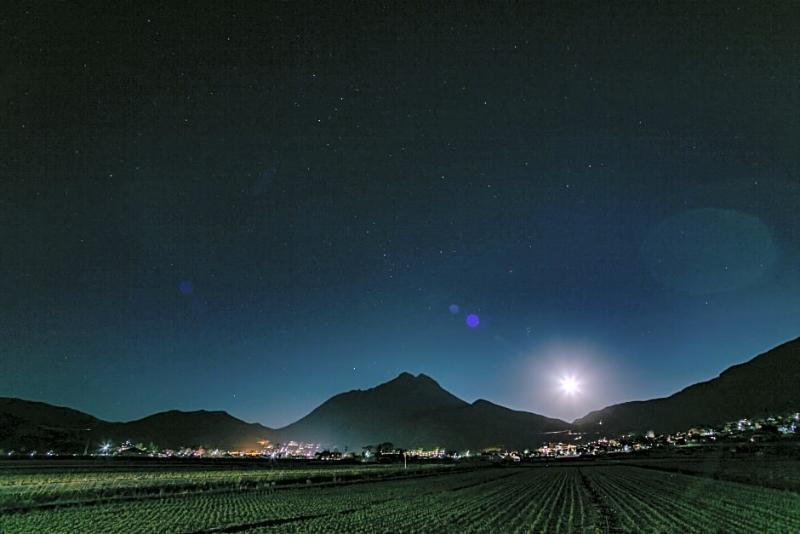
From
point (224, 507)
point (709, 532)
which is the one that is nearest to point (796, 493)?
point (709, 532)

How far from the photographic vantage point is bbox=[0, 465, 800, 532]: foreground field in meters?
26.7

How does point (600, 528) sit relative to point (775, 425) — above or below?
below

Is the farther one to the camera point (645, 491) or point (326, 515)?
point (645, 491)

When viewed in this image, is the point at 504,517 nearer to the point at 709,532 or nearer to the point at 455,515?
the point at 455,515

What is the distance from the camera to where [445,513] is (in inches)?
1275

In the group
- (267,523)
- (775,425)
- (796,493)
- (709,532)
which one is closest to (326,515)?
(267,523)

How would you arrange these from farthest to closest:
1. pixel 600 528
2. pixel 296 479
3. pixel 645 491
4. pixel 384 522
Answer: pixel 296 479 < pixel 645 491 < pixel 384 522 < pixel 600 528

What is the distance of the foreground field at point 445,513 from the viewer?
87.7 ft

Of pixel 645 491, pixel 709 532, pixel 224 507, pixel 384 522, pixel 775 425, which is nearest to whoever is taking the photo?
pixel 709 532

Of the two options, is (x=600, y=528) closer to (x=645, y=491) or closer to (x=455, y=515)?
(x=455, y=515)

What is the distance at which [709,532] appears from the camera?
2423 centimetres

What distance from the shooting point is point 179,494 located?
4547 cm

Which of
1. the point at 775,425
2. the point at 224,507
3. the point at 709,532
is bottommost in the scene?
the point at 709,532

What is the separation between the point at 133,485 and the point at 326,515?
24.1 meters
